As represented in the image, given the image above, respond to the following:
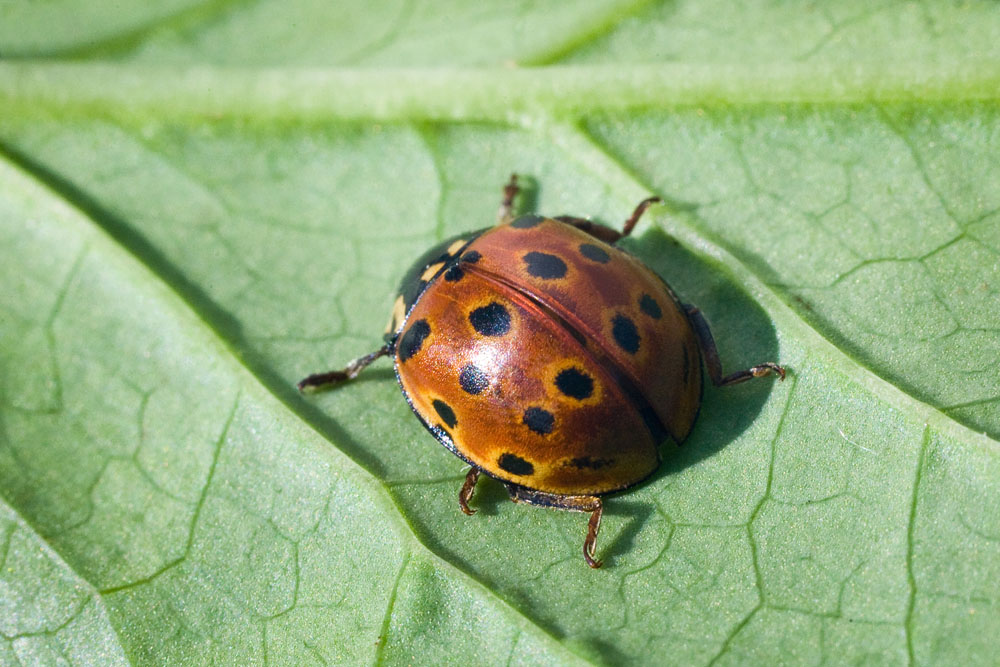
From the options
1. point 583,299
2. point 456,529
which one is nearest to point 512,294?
point 583,299

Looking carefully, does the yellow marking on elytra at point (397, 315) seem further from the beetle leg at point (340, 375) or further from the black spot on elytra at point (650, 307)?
the black spot on elytra at point (650, 307)

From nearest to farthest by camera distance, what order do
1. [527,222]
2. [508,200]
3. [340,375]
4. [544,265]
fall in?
[544,265] → [527,222] → [340,375] → [508,200]

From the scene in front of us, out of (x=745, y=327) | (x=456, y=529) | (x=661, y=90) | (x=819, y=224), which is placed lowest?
(x=456, y=529)

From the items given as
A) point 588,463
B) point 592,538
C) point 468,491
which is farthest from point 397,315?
point 592,538

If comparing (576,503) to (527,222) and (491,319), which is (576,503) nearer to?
(491,319)

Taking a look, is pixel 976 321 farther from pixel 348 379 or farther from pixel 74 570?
pixel 74 570

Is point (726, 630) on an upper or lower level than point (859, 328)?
lower

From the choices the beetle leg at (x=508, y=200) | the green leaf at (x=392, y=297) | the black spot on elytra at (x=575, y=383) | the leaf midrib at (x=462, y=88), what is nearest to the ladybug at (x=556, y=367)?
the black spot on elytra at (x=575, y=383)

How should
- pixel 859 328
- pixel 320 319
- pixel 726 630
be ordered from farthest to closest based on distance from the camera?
pixel 320 319
pixel 859 328
pixel 726 630
